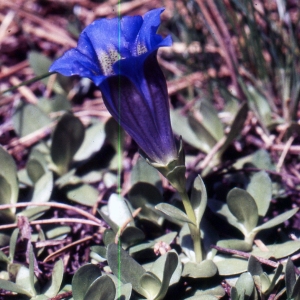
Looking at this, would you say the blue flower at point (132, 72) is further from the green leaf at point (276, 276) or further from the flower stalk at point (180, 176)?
the green leaf at point (276, 276)

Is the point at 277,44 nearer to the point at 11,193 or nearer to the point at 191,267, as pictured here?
the point at 191,267

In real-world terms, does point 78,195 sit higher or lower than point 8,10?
lower

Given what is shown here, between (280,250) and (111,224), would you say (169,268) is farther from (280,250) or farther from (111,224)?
(280,250)

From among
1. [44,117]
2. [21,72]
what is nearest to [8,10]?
[21,72]

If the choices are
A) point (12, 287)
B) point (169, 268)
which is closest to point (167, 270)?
point (169, 268)

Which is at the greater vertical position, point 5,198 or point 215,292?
point 5,198

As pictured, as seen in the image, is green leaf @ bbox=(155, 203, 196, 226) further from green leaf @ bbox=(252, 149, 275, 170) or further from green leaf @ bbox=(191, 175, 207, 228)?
green leaf @ bbox=(252, 149, 275, 170)
